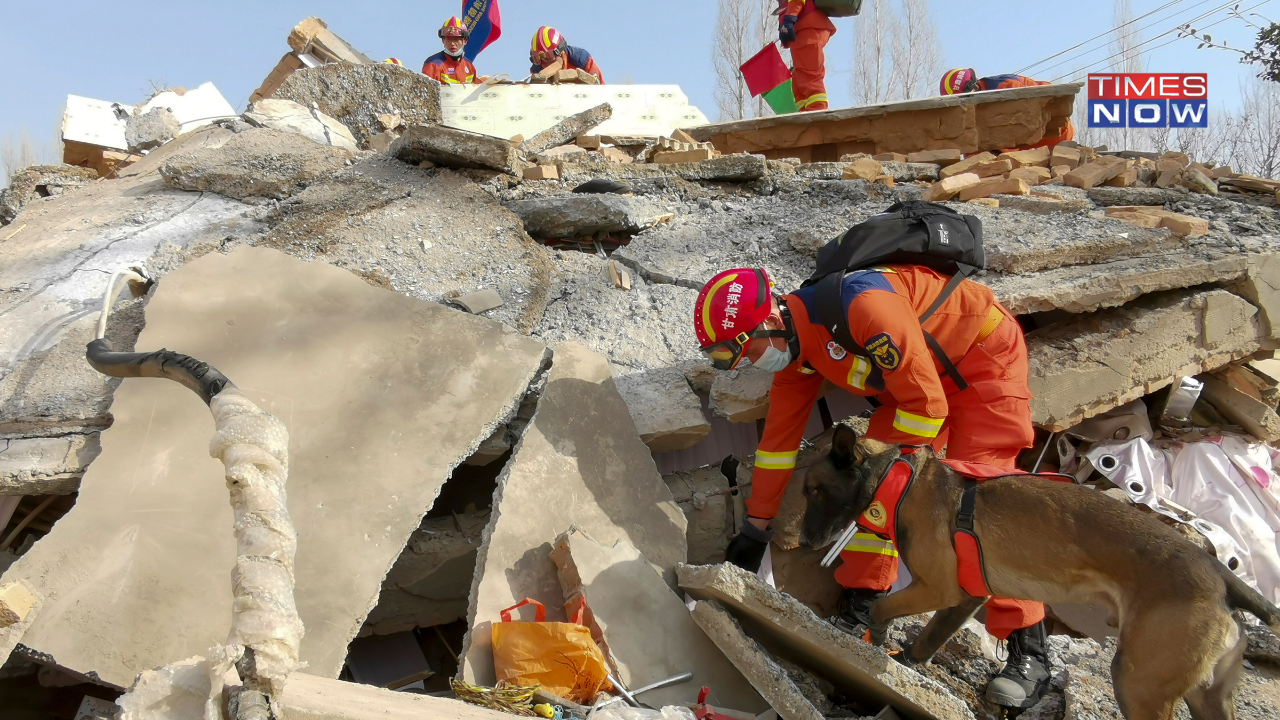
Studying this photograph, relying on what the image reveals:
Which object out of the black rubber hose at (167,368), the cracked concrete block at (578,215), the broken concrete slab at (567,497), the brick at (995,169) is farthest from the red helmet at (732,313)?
Result: the brick at (995,169)

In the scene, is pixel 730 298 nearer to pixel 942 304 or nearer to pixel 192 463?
pixel 942 304

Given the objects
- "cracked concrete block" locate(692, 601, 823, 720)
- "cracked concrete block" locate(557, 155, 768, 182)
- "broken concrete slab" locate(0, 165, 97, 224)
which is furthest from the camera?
"broken concrete slab" locate(0, 165, 97, 224)

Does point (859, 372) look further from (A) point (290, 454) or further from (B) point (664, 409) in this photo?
(A) point (290, 454)

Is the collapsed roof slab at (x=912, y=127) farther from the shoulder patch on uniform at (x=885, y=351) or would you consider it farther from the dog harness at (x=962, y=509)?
the dog harness at (x=962, y=509)

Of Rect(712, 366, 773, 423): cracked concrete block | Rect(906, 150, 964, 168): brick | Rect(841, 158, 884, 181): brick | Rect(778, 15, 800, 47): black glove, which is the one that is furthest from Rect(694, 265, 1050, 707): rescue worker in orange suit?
Rect(778, 15, 800, 47): black glove

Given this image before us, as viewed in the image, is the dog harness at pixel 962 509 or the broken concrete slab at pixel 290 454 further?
the dog harness at pixel 962 509

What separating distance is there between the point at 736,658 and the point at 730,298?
54.5 inches

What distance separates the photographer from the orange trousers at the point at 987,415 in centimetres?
321

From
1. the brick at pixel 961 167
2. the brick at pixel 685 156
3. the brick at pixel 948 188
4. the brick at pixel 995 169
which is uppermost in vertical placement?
the brick at pixel 685 156

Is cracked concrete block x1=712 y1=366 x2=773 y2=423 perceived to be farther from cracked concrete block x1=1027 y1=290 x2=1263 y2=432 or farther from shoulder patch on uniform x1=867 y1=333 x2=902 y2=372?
cracked concrete block x1=1027 y1=290 x2=1263 y2=432

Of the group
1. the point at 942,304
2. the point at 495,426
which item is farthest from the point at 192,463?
the point at 942,304

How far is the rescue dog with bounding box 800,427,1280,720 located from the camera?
7.28 ft

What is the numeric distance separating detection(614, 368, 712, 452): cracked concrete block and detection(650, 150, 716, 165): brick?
2402mm

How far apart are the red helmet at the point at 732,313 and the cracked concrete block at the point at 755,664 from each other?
1.02 meters
